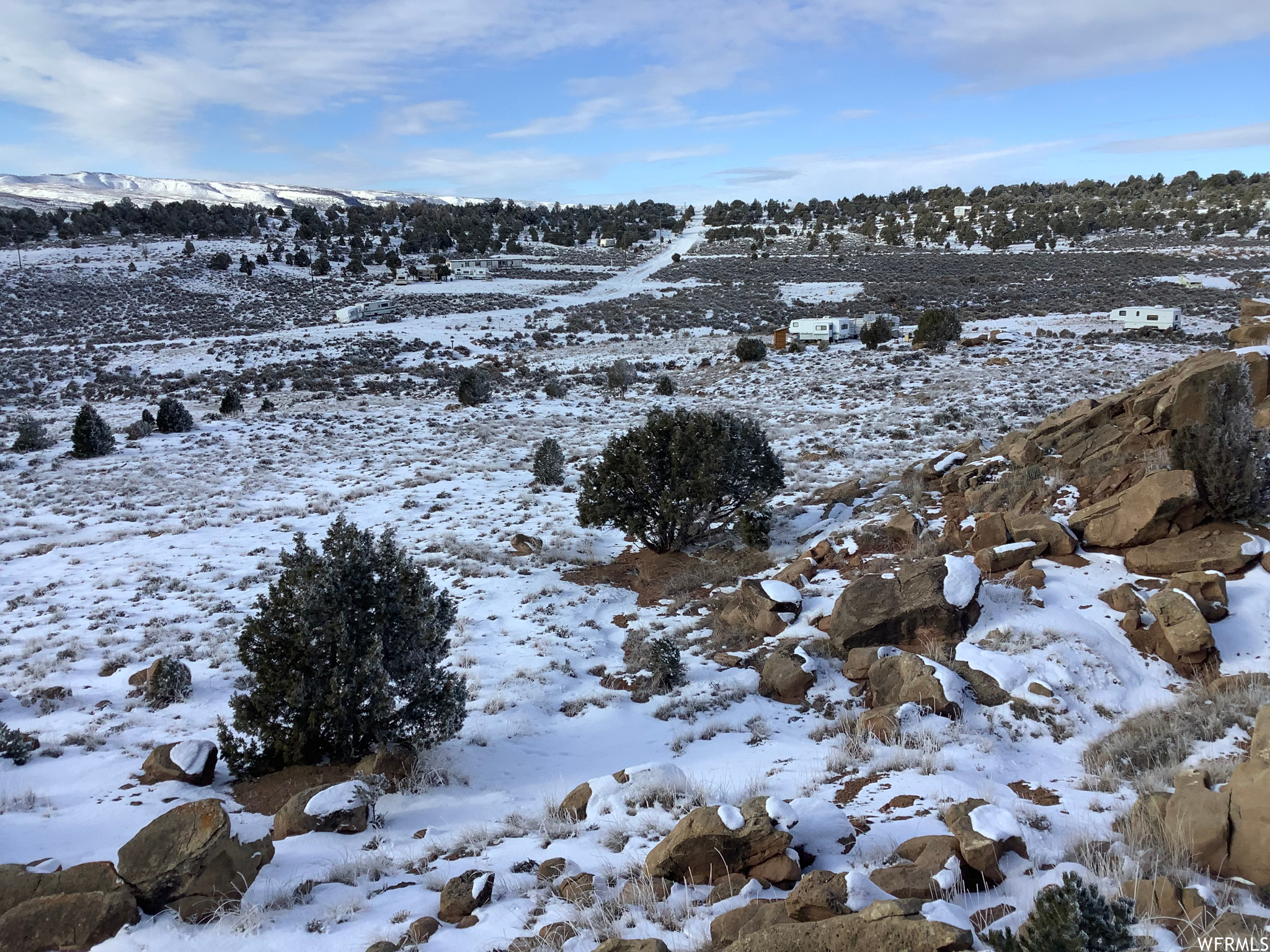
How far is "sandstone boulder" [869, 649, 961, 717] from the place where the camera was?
5883mm

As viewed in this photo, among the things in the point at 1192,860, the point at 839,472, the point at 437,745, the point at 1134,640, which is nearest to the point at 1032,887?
the point at 1192,860

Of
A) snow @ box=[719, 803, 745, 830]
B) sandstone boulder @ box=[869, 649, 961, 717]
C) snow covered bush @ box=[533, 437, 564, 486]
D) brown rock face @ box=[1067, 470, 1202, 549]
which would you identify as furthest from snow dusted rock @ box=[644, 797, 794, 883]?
snow covered bush @ box=[533, 437, 564, 486]

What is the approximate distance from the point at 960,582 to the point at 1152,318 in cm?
3521

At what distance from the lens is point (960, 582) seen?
7.34 metres

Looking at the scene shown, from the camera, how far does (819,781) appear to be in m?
5.03

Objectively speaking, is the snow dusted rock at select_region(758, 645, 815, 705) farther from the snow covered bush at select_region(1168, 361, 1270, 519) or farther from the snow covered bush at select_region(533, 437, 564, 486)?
the snow covered bush at select_region(533, 437, 564, 486)

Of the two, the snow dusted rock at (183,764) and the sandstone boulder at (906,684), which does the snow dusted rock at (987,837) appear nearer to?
the sandstone boulder at (906,684)

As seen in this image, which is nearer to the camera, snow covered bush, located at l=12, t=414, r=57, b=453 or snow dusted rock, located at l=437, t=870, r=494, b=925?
snow dusted rock, located at l=437, t=870, r=494, b=925

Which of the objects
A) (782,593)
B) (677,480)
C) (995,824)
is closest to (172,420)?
(677,480)

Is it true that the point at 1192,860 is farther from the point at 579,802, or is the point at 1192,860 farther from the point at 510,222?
the point at 510,222

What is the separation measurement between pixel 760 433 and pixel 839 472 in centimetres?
373

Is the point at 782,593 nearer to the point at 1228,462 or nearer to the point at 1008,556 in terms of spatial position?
the point at 1008,556

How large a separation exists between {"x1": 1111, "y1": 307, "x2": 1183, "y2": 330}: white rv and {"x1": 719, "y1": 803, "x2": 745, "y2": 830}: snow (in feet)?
127

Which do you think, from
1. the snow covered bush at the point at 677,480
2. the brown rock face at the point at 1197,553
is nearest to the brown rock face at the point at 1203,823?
the brown rock face at the point at 1197,553
